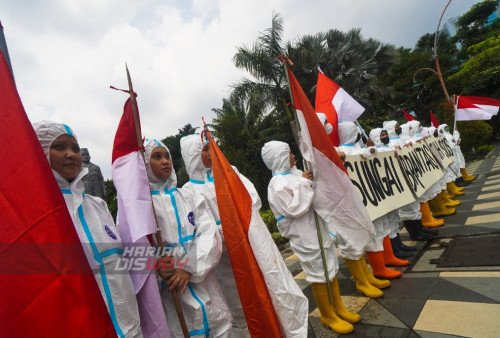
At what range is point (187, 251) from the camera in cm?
184

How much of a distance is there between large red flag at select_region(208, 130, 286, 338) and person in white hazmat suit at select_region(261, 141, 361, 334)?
58 centimetres

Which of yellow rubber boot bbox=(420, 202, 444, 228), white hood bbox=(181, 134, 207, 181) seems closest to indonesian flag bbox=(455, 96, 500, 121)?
yellow rubber boot bbox=(420, 202, 444, 228)

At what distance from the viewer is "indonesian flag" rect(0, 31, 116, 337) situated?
963mm

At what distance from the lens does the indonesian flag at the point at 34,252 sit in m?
0.96

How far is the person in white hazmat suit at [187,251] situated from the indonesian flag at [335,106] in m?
2.36

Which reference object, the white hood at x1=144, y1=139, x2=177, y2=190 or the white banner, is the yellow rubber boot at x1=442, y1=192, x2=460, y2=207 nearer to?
the white banner

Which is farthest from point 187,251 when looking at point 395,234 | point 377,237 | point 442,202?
point 442,202

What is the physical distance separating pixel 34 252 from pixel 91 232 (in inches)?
19.6

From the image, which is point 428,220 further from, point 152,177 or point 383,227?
point 152,177

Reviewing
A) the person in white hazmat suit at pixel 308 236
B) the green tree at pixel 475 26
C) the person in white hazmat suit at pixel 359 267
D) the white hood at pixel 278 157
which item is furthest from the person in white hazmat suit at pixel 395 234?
the green tree at pixel 475 26

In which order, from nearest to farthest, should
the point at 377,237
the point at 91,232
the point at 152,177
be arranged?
the point at 91,232 < the point at 152,177 < the point at 377,237

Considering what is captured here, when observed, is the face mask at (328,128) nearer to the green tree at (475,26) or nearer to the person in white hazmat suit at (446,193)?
the person in white hazmat suit at (446,193)

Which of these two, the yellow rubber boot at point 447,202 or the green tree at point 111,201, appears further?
the green tree at point 111,201

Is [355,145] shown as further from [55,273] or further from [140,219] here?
[55,273]
